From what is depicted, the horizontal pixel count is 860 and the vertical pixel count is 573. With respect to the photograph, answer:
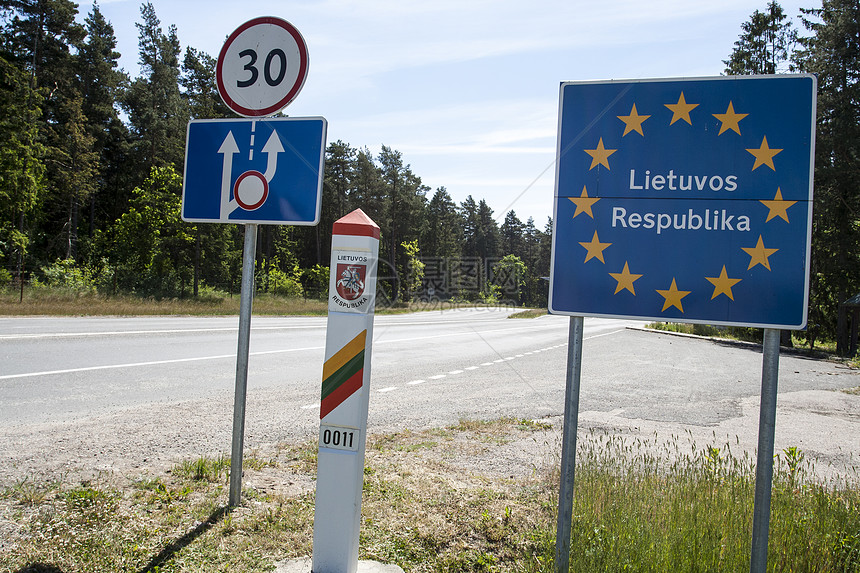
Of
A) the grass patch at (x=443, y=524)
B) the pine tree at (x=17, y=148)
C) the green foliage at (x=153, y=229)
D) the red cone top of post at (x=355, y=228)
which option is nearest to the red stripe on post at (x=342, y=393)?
the red cone top of post at (x=355, y=228)

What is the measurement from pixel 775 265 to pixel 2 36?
1942 inches

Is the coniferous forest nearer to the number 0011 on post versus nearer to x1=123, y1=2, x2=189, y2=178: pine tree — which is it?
x1=123, y1=2, x2=189, y2=178: pine tree

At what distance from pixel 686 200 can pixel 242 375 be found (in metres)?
2.84

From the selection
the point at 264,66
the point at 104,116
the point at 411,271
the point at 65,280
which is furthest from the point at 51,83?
the point at 264,66

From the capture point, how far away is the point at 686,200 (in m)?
2.60

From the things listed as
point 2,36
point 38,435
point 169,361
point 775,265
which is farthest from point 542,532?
point 2,36

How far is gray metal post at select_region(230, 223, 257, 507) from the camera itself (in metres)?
3.53

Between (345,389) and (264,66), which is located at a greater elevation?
(264,66)

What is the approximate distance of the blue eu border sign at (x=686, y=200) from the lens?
2.49m

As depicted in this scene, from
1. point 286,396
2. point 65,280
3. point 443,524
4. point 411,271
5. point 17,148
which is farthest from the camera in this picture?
point 411,271

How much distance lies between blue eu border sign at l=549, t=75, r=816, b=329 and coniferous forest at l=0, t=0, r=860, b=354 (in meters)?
25.8

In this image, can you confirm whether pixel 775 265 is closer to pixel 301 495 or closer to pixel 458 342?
pixel 301 495

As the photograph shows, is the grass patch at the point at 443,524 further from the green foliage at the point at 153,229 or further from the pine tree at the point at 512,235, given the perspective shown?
the pine tree at the point at 512,235

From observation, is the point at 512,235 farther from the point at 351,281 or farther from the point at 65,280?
the point at 351,281
